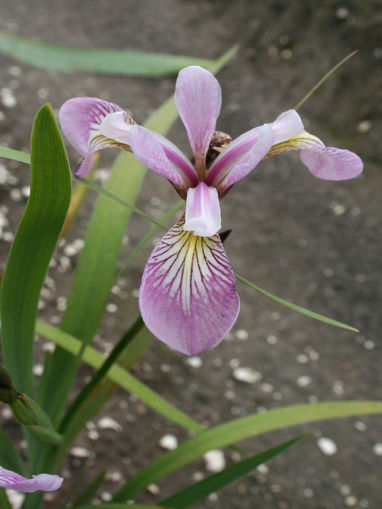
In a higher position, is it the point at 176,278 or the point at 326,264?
the point at 326,264

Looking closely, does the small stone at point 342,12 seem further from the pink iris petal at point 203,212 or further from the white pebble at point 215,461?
the pink iris petal at point 203,212

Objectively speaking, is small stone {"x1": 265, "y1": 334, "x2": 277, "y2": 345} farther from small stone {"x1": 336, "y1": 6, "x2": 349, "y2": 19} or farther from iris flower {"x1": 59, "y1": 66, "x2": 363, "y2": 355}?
small stone {"x1": 336, "y1": 6, "x2": 349, "y2": 19}

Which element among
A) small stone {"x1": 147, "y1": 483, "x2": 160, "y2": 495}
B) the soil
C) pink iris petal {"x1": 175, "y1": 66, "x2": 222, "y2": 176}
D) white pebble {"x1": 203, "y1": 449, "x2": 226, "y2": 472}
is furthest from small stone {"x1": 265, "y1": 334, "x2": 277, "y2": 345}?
pink iris petal {"x1": 175, "y1": 66, "x2": 222, "y2": 176}

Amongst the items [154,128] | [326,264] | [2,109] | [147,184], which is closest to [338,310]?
[326,264]

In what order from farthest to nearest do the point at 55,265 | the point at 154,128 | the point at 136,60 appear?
the point at 136,60 < the point at 55,265 < the point at 154,128

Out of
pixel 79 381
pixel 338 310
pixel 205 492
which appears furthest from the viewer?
pixel 338 310

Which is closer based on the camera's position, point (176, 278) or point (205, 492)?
point (176, 278)

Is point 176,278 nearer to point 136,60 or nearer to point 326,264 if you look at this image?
point 326,264

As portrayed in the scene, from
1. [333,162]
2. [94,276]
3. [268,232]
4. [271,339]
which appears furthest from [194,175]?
[268,232]
